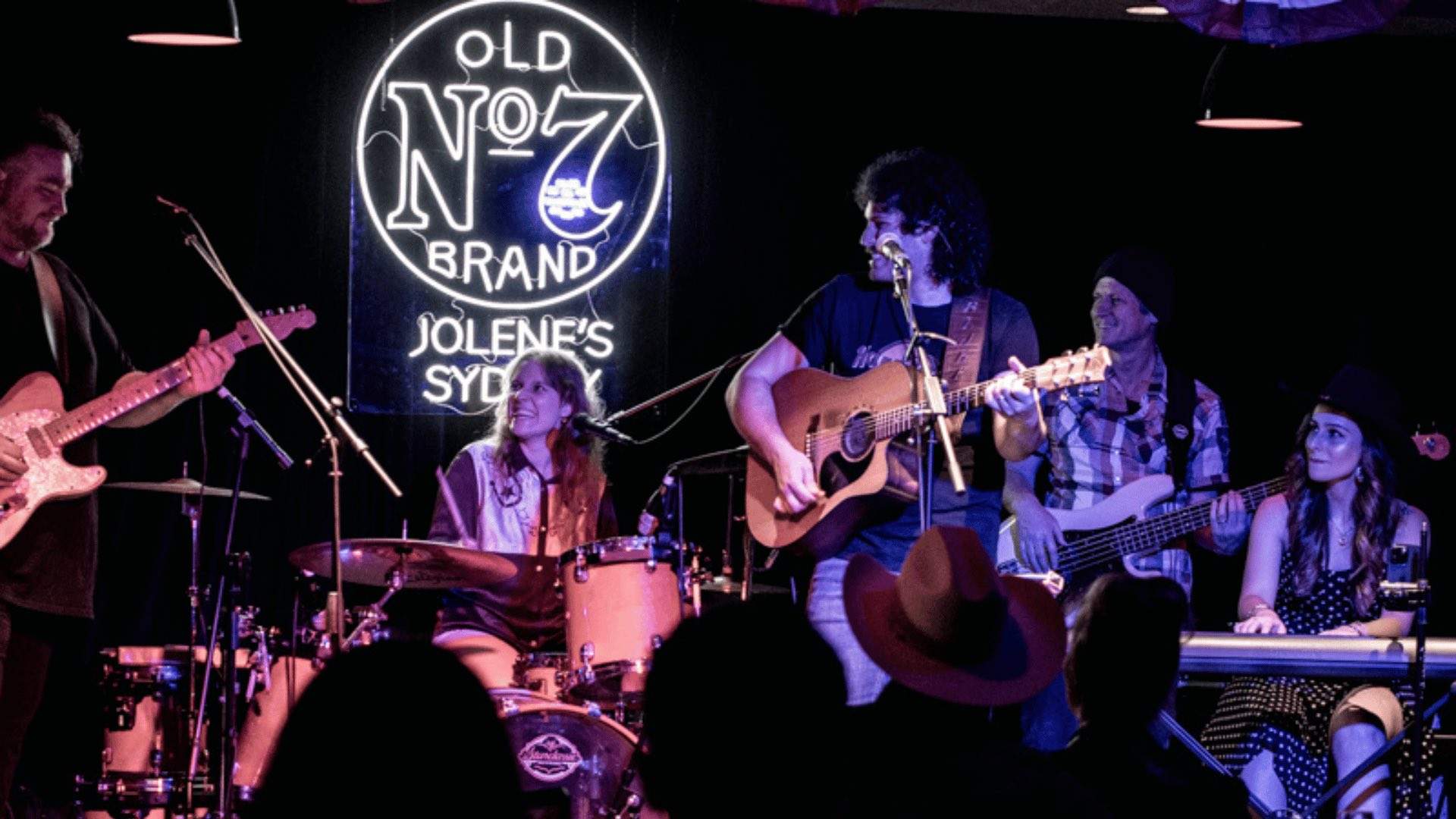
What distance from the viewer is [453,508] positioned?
310 inches

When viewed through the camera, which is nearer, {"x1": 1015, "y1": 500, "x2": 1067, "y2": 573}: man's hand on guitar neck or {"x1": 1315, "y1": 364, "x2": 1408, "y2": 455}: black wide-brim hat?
{"x1": 1015, "y1": 500, "x2": 1067, "y2": 573}: man's hand on guitar neck

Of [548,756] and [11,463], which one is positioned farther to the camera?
[548,756]

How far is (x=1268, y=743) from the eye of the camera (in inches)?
264

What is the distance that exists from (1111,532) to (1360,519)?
104cm

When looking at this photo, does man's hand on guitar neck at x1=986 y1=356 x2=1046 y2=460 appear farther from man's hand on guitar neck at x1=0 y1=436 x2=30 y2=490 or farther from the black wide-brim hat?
man's hand on guitar neck at x1=0 y1=436 x2=30 y2=490

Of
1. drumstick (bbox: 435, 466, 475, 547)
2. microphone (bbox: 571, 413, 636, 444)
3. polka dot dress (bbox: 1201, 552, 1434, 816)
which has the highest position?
microphone (bbox: 571, 413, 636, 444)

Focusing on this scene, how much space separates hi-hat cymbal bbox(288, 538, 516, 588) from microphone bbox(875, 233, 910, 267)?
2251 millimetres

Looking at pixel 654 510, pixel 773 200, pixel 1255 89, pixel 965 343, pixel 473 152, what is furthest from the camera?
pixel 773 200

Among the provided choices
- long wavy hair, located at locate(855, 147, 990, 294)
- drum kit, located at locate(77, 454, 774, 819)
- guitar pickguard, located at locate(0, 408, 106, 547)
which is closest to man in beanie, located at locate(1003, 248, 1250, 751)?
long wavy hair, located at locate(855, 147, 990, 294)

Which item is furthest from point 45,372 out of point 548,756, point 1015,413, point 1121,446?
point 1121,446

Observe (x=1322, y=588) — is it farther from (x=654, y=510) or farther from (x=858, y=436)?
(x=654, y=510)

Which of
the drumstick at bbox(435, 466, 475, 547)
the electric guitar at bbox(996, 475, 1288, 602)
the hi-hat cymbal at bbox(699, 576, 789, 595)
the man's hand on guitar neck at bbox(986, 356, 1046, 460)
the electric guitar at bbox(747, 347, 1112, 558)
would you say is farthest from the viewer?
the drumstick at bbox(435, 466, 475, 547)

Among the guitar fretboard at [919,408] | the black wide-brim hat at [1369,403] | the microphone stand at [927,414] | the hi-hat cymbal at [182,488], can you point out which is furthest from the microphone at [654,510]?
the black wide-brim hat at [1369,403]

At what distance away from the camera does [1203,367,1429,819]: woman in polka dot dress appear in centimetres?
666
